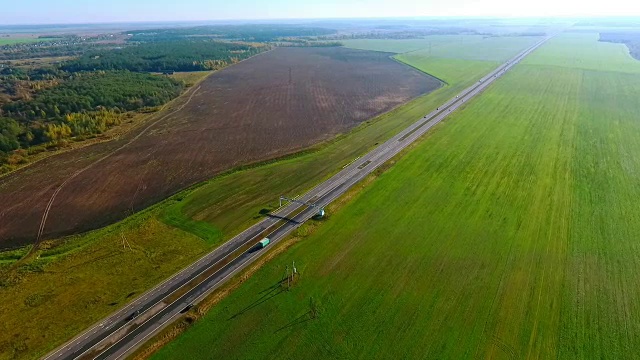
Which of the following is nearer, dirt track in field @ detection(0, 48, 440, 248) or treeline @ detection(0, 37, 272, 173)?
dirt track in field @ detection(0, 48, 440, 248)

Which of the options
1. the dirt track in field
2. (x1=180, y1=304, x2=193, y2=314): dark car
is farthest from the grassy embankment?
(x1=180, y1=304, x2=193, y2=314): dark car

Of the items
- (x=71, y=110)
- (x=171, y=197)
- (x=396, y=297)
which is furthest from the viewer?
(x=71, y=110)

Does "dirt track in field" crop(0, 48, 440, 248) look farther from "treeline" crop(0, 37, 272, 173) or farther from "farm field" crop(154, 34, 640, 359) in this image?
"farm field" crop(154, 34, 640, 359)

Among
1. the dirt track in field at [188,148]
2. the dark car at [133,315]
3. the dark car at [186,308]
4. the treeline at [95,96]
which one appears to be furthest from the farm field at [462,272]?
the treeline at [95,96]

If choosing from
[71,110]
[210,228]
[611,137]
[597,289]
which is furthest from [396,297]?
[71,110]

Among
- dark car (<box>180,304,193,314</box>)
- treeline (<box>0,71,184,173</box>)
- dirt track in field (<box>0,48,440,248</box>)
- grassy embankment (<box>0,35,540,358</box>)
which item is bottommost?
dark car (<box>180,304,193,314</box>)

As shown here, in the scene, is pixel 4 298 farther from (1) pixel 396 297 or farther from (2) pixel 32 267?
(1) pixel 396 297
